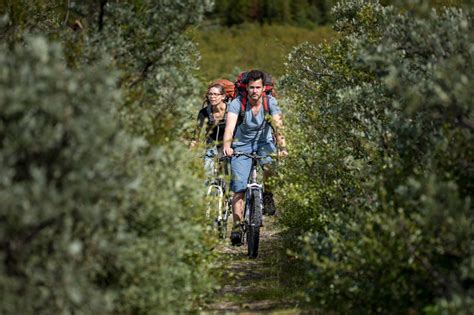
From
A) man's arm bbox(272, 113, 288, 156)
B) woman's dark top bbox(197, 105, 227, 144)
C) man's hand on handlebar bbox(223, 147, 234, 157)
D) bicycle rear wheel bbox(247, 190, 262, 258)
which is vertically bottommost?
bicycle rear wheel bbox(247, 190, 262, 258)

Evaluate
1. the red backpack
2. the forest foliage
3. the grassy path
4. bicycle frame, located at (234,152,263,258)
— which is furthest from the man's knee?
the forest foliage

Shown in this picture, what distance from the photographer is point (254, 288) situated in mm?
8555

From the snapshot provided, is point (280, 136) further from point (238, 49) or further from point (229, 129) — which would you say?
point (238, 49)

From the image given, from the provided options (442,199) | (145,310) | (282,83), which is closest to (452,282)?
(442,199)

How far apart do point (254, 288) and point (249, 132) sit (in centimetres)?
252

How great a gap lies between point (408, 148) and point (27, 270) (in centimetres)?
325

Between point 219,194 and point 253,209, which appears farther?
point 219,194

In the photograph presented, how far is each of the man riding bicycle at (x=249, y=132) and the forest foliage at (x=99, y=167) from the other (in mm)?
3440

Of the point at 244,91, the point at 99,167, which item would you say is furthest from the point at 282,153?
the point at 99,167

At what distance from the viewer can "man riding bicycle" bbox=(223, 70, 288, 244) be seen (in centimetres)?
998

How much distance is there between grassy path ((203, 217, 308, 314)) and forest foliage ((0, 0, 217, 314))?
1093 mm

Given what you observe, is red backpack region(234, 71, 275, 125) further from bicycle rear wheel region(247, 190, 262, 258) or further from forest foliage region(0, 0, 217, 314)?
forest foliage region(0, 0, 217, 314)

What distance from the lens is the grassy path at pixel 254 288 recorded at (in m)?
7.45

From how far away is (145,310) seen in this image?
5.73 meters
